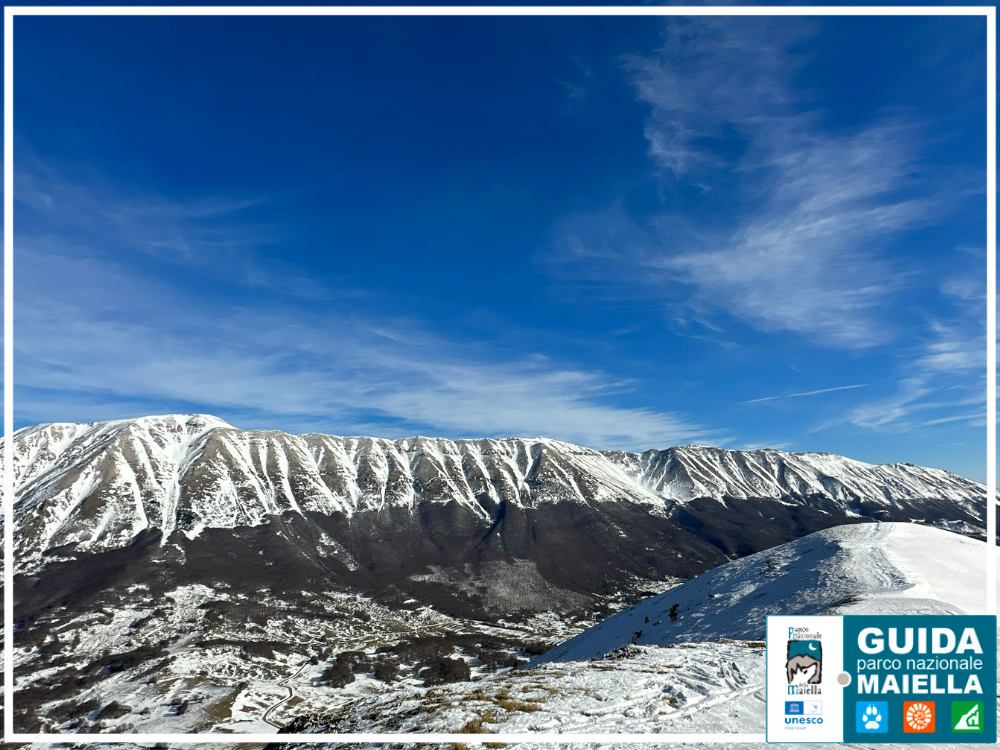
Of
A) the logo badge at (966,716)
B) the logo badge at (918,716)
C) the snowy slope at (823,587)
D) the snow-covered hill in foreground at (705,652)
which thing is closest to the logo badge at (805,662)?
the logo badge at (918,716)

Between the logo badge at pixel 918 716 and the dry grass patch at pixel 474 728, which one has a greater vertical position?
the logo badge at pixel 918 716

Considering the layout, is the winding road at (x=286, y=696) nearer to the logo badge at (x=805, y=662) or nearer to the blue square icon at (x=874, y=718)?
the logo badge at (x=805, y=662)

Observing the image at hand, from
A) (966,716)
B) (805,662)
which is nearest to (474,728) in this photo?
(805,662)

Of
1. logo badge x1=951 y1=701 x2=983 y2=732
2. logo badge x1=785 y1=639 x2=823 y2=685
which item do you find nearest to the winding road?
logo badge x1=785 y1=639 x2=823 y2=685

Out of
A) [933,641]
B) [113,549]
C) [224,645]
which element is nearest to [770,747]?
[933,641]

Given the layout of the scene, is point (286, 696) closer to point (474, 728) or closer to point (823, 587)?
point (823, 587)

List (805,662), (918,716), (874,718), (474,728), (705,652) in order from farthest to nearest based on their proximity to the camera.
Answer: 1. (705,652)
2. (474,728)
3. (805,662)
4. (874,718)
5. (918,716)
